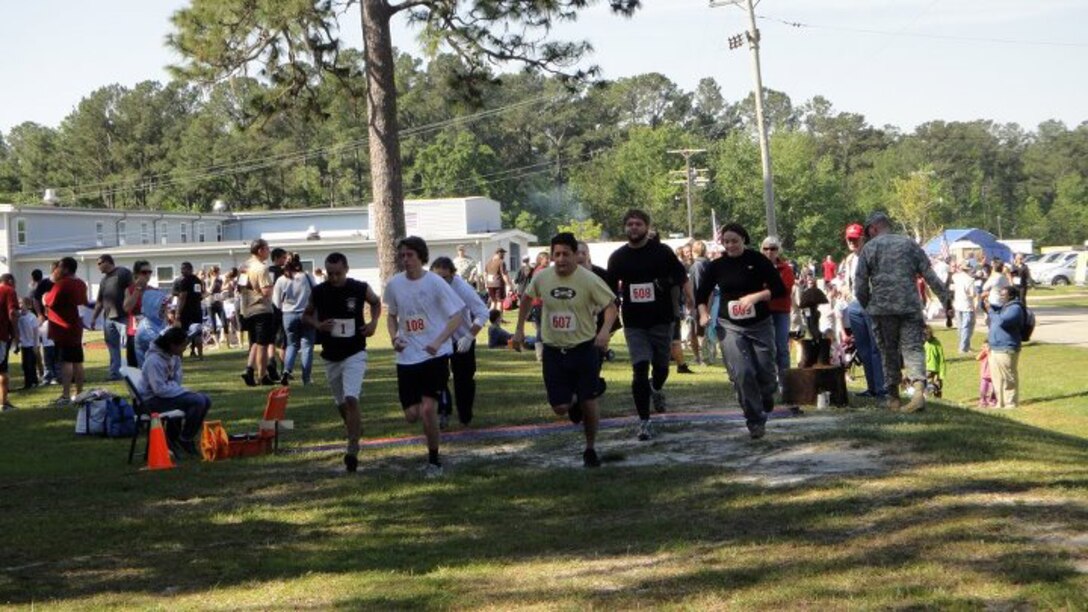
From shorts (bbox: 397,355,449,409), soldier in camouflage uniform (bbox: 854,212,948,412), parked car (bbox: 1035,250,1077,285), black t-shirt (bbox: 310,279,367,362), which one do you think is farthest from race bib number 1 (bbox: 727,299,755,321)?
parked car (bbox: 1035,250,1077,285)

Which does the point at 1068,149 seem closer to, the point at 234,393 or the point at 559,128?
the point at 559,128

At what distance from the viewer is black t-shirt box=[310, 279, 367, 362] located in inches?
Result: 450

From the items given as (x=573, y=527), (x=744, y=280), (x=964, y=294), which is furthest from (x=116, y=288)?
(x=964, y=294)

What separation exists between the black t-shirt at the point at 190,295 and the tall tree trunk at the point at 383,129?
314 cm

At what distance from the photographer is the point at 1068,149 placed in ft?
472

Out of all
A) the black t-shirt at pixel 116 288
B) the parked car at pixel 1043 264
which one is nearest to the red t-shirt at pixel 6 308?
the black t-shirt at pixel 116 288

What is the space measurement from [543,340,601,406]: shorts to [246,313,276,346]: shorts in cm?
839

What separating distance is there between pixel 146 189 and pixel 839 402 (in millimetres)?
96181

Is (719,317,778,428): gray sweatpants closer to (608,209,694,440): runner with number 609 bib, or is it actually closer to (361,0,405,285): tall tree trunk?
(608,209,694,440): runner with number 609 bib

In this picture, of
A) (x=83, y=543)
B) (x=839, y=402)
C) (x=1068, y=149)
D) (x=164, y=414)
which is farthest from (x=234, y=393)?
(x=1068, y=149)

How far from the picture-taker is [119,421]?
14867mm

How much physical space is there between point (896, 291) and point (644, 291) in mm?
2377

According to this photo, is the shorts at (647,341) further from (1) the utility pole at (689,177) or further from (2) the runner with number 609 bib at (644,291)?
(1) the utility pole at (689,177)

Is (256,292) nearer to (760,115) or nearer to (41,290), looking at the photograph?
(41,290)
